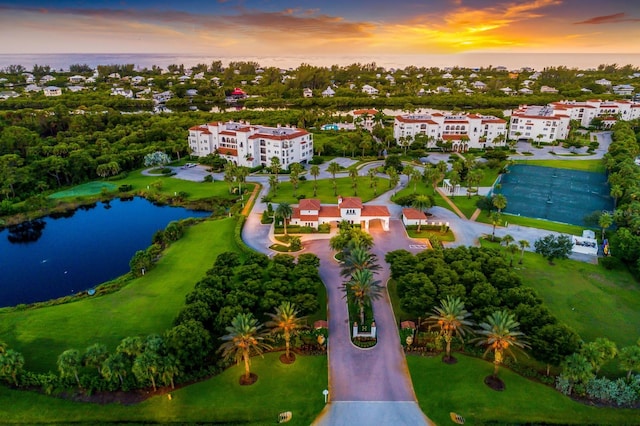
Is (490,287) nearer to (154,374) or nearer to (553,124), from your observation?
(154,374)

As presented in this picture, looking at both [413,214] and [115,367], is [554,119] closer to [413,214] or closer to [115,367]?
[413,214]

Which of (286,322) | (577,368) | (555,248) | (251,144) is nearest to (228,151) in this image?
(251,144)

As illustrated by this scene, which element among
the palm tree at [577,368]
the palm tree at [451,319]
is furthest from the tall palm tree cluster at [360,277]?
the palm tree at [577,368]

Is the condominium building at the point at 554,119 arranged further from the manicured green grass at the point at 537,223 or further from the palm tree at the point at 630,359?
the palm tree at the point at 630,359

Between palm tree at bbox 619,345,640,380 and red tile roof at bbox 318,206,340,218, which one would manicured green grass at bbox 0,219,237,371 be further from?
palm tree at bbox 619,345,640,380

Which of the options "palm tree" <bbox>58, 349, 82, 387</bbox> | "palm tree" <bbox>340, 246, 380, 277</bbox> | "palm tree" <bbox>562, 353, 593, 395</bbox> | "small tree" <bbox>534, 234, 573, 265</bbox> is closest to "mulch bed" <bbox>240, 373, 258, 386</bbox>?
"palm tree" <bbox>58, 349, 82, 387</bbox>
